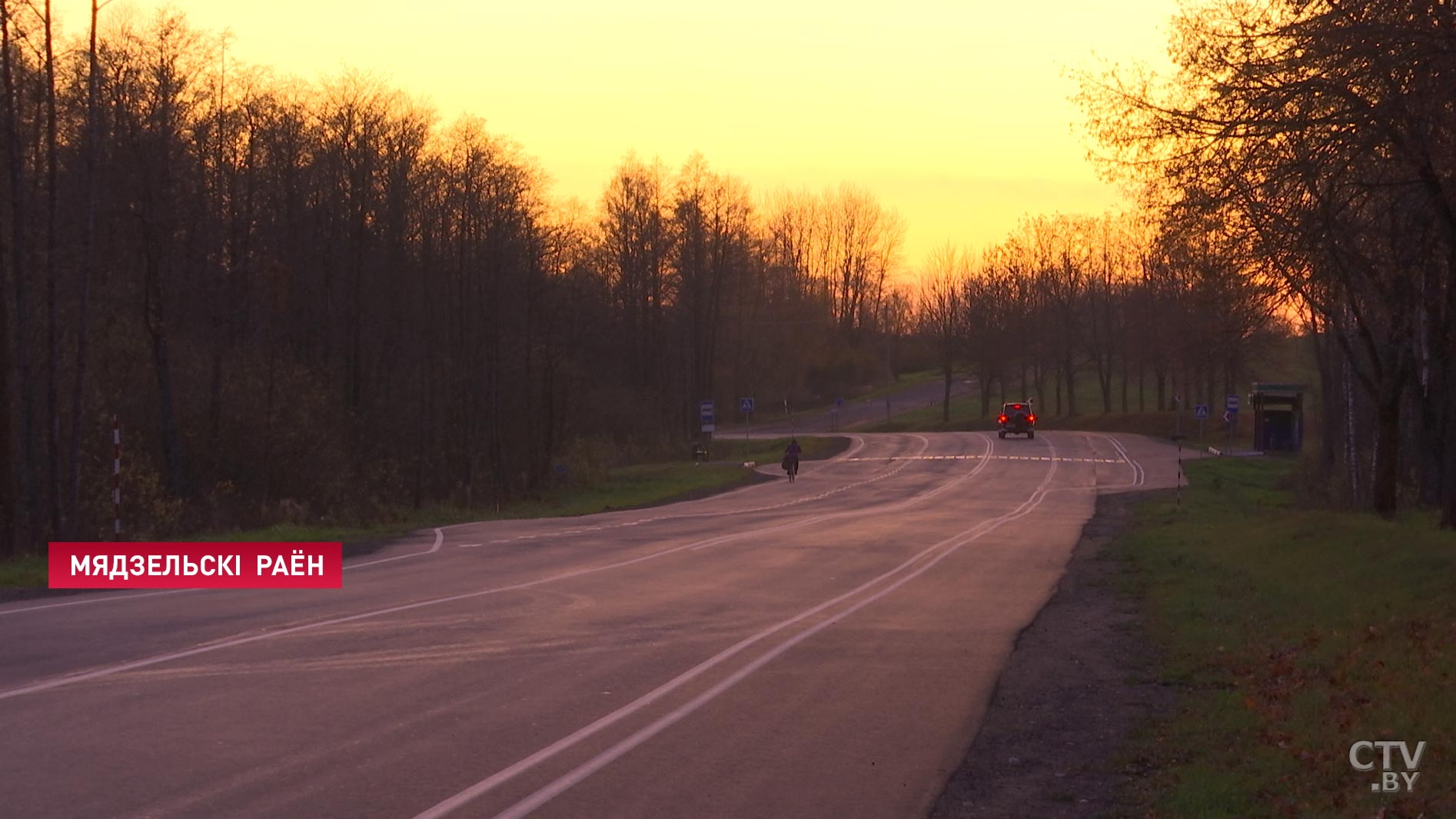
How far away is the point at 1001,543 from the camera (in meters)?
27.9

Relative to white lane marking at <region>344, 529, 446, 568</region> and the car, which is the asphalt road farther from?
the car

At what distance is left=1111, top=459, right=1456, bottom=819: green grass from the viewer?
761 cm

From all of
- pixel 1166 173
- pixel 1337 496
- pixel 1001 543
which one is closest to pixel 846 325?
pixel 1337 496

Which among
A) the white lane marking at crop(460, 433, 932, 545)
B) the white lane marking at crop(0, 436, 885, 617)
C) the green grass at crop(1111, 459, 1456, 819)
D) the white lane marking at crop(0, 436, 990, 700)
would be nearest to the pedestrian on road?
the white lane marking at crop(460, 433, 932, 545)

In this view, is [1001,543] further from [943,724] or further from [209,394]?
[209,394]

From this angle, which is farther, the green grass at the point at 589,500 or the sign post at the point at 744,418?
the sign post at the point at 744,418

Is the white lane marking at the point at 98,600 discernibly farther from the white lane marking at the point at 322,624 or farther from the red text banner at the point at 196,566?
the white lane marking at the point at 322,624

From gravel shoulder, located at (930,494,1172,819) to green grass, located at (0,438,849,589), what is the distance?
12.0 m

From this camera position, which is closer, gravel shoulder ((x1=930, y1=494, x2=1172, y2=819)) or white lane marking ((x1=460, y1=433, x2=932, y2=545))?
gravel shoulder ((x1=930, y1=494, x2=1172, y2=819))

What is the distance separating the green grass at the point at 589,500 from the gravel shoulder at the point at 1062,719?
472 inches

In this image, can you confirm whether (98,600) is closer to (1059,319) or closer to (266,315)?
(266,315)

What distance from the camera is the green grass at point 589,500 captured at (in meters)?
24.7

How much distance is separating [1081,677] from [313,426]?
30397mm

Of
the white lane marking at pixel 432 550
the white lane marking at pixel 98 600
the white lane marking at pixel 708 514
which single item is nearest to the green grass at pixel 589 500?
the white lane marking at pixel 432 550
